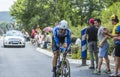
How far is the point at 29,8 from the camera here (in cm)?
5847

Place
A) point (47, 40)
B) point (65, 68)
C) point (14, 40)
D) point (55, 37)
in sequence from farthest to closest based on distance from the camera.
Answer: point (14, 40), point (47, 40), point (55, 37), point (65, 68)

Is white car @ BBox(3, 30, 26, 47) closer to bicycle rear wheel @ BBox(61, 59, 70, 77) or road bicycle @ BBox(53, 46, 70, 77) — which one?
road bicycle @ BBox(53, 46, 70, 77)

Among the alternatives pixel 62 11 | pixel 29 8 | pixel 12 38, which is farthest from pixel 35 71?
pixel 29 8

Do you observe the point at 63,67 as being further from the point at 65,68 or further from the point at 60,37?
the point at 60,37

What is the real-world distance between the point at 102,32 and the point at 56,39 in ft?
7.23

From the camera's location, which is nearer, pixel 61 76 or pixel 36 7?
pixel 61 76

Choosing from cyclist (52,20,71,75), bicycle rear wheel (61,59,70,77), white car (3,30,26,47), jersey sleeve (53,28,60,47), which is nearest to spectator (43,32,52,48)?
white car (3,30,26,47)

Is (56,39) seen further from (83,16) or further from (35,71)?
(83,16)

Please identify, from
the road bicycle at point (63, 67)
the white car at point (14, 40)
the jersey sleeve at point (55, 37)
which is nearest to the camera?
the road bicycle at point (63, 67)

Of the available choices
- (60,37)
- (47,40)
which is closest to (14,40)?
(47,40)

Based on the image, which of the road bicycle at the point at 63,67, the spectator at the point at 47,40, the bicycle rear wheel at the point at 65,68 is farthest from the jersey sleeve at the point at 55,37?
the spectator at the point at 47,40

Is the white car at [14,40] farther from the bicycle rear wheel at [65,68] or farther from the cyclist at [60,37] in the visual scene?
the bicycle rear wheel at [65,68]

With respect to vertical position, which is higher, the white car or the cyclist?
the cyclist

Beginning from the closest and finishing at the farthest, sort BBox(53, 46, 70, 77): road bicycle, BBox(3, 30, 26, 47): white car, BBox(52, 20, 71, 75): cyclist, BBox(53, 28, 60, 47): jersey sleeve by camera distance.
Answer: BBox(53, 46, 70, 77): road bicycle < BBox(52, 20, 71, 75): cyclist < BBox(53, 28, 60, 47): jersey sleeve < BBox(3, 30, 26, 47): white car
